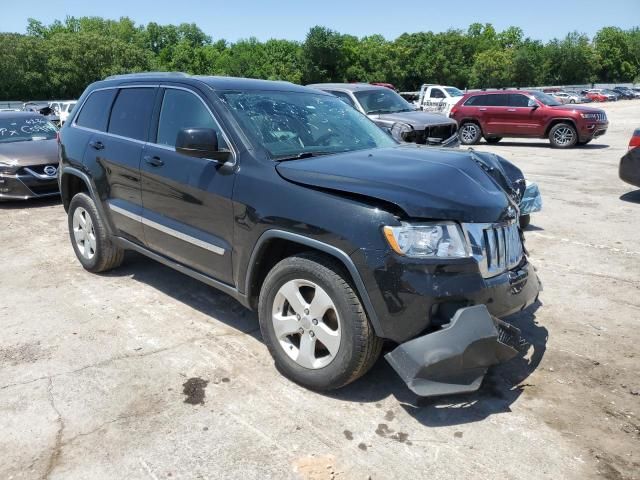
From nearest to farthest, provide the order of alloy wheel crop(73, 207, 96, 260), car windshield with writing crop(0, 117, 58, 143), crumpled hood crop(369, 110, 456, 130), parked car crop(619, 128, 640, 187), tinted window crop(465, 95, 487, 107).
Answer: alloy wheel crop(73, 207, 96, 260) < parked car crop(619, 128, 640, 187) < car windshield with writing crop(0, 117, 58, 143) < crumpled hood crop(369, 110, 456, 130) < tinted window crop(465, 95, 487, 107)

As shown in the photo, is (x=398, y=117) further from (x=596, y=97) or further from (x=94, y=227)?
(x=596, y=97)

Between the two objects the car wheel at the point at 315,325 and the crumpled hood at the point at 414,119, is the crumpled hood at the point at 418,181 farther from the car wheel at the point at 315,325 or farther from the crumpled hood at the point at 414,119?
the crumpled hood at the point at 414,119

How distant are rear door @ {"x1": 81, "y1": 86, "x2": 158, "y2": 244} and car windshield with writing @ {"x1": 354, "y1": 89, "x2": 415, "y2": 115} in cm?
757

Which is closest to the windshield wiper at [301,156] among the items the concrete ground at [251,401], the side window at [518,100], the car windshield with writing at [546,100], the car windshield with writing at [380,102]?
the concrete ground at [251,401]

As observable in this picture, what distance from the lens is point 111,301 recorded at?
4.78 m

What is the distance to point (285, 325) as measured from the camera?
3.34m

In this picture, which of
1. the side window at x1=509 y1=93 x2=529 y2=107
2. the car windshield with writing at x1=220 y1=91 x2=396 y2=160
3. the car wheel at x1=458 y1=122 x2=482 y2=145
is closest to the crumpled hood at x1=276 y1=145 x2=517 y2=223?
the car windshield with writing at x1=220 y1=91 x2=396 y2=160

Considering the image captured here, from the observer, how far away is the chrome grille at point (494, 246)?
9.71 ft

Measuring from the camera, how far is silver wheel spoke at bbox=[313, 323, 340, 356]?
310 centimetres

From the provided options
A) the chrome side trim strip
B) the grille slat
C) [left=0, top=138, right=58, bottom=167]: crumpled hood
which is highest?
the grille slat

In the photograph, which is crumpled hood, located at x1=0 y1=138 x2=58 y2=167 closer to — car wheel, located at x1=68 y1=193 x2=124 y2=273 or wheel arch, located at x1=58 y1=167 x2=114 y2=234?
wheel arch, located at x1=58 y1=167 x2=114 y2=234

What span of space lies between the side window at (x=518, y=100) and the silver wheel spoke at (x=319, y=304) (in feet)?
50.9

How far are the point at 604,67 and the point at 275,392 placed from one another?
125219mm

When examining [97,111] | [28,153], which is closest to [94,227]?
[97,111]
